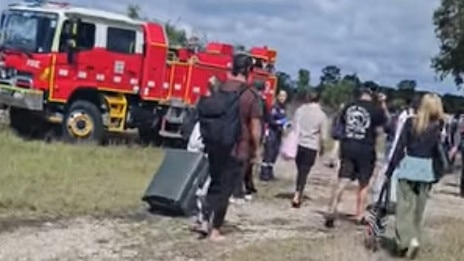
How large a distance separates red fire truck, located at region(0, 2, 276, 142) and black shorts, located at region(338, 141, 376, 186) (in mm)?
10682

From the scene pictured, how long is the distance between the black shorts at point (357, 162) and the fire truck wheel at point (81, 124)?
476 inches

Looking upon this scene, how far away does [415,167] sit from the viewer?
1140 centimetres

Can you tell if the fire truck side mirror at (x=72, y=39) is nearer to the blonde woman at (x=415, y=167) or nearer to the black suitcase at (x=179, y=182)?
the black suitcase at (x=179, y=182)

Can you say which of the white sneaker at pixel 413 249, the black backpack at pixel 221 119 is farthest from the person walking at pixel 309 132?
the white sneaker at pixel 413 249

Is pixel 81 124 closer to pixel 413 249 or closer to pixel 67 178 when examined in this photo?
pixel 67 178

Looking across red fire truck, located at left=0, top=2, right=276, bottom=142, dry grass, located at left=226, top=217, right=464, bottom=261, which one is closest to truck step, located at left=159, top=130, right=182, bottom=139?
red fire truck, located at left=0, top=2, right=276, bottom=142

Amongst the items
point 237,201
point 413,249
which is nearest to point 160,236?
point 413,249

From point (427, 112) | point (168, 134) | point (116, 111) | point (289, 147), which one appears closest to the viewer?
point (427, 112)

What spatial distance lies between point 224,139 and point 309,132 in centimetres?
404

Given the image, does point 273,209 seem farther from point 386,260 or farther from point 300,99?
point 386,260

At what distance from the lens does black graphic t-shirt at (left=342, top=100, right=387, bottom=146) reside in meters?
13.7

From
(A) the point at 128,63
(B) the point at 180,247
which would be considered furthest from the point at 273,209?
(A) the point at 128,63

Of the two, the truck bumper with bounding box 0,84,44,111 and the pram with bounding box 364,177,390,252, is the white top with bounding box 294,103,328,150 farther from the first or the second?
the truck bumper with bounding box 0,84,44,111

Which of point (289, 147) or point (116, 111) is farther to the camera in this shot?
point (116, 111)
